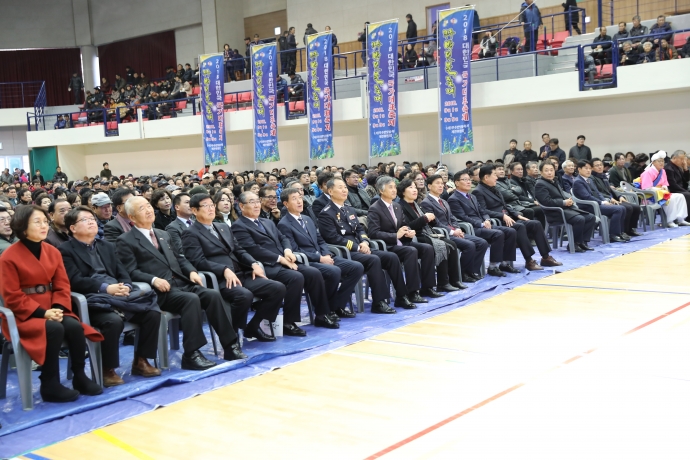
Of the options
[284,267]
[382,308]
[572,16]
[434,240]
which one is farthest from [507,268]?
[572,16]

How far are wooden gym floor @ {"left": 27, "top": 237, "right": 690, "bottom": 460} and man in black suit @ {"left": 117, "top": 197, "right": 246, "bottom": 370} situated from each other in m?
0.58

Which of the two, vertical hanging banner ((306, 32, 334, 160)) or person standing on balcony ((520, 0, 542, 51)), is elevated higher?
person standing on balcony ((520, 0, 542, 51))

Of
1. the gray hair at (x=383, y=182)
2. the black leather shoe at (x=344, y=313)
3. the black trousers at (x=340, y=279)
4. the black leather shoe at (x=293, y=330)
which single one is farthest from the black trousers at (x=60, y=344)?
the gray hair at (x=383, y=182)

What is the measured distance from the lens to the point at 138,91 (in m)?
24.2

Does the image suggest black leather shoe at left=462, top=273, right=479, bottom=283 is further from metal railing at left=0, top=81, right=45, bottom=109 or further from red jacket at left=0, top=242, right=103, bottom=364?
metal railing at left=0, top=81, right=45, bottom=109

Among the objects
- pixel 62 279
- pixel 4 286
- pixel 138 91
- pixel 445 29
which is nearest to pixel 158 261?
pixel 62 279

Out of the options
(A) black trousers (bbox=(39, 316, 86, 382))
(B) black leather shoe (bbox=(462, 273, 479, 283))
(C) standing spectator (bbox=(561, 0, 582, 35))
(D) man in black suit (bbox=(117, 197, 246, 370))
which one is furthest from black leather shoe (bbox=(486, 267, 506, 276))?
(C) standing spectator (bbox=(561, 0, 582, 35))

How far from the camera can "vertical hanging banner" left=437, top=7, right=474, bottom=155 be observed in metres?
13.8

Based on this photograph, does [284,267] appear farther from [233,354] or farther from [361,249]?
[233,354]

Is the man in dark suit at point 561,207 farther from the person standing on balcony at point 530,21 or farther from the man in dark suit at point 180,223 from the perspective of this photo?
the person standing on balcony at point 530,21

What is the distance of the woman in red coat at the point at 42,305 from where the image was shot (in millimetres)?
4215

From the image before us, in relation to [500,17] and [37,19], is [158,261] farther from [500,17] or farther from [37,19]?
[37,19]

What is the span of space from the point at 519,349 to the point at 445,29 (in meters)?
10.2

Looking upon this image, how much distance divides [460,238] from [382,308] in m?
1.57
